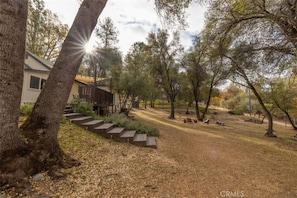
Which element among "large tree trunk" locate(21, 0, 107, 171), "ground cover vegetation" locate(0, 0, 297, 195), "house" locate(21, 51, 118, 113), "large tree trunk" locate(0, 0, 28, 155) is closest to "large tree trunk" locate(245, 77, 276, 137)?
"ground cover vegetation" locate(0, 0, 297, 195)

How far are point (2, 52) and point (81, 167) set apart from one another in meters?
2.50

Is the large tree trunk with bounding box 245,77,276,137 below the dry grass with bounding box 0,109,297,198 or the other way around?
the other way around

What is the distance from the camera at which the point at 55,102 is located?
338cm

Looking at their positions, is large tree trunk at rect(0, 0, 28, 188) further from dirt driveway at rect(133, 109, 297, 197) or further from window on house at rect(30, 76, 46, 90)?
window on house at rect(30, 76, 46, 90)

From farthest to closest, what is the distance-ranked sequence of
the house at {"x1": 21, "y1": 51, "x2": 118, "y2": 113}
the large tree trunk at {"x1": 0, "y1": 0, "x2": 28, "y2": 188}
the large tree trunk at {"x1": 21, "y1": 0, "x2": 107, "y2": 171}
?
the house at {"x1": 21, "y1": 51, "x2": 118, "y2": 113}
the large tree trunk at {"x1": 21, "y1": 0, "x2": 107, "y2": 171}
the large tree trunk at {"x1": 0, "y1": 0, "x2": 28, "y2": 188}

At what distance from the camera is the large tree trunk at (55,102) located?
3.22 metres

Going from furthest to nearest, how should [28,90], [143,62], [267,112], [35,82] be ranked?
[143,62] → [267,112] → [35,82] → [28,90]

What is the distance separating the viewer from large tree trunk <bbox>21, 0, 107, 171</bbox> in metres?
3.22

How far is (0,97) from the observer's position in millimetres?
2578

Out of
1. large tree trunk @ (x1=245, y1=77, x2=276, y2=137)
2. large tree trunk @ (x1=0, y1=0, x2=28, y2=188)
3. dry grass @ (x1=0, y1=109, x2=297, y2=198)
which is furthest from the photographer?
large tree trunk @ (x1=245, y1=77, x2=276, y2=137)

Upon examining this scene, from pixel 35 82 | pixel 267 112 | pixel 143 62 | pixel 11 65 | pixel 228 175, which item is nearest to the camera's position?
pixel 11 65

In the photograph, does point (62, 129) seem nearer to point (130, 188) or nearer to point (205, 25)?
point (130, 188)

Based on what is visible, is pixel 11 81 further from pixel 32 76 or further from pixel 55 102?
pixel 32 76

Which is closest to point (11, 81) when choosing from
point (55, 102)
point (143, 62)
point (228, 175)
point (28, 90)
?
point (55, 102)
